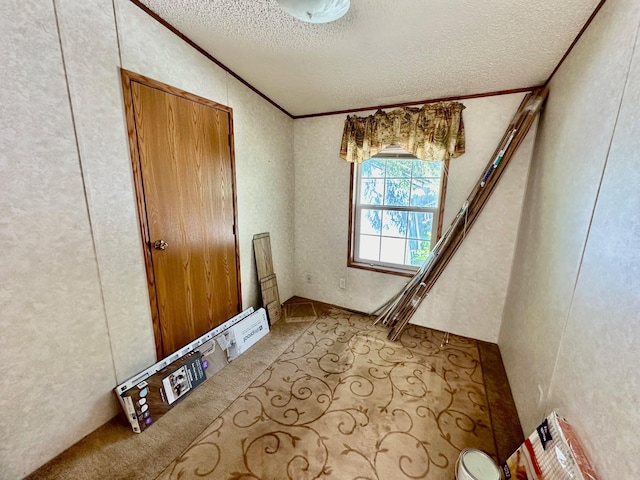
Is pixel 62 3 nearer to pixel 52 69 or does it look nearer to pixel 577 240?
pixel 52 69

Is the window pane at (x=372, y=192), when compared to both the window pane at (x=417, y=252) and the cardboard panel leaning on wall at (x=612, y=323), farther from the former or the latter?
the cardboard panel leaning on wall at (x=612, y=323)

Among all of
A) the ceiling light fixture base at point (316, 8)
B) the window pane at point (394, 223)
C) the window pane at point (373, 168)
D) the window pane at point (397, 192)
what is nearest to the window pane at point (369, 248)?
the window pane at point (394, 223)

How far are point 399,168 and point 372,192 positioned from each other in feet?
1.20

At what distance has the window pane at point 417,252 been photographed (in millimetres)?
2662

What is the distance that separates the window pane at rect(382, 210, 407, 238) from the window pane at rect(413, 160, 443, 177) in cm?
43

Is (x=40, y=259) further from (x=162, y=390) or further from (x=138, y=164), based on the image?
(x=162, y=390)

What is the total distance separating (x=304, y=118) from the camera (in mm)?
2957

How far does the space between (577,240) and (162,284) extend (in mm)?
2437

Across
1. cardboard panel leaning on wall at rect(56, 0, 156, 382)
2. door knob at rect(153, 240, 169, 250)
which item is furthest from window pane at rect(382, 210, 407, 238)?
cardboard panel leaning on wall at rect(56, 0, 156, 382)

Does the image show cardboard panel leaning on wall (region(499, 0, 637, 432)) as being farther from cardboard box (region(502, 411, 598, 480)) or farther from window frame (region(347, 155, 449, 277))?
window frame (region(347, 155, 449, 277))

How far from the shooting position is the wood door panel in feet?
5.56

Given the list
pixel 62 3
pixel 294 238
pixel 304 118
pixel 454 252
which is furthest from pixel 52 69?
pixel 454 252

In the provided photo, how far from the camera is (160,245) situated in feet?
5.82

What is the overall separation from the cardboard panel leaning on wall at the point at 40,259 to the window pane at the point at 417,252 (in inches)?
102
